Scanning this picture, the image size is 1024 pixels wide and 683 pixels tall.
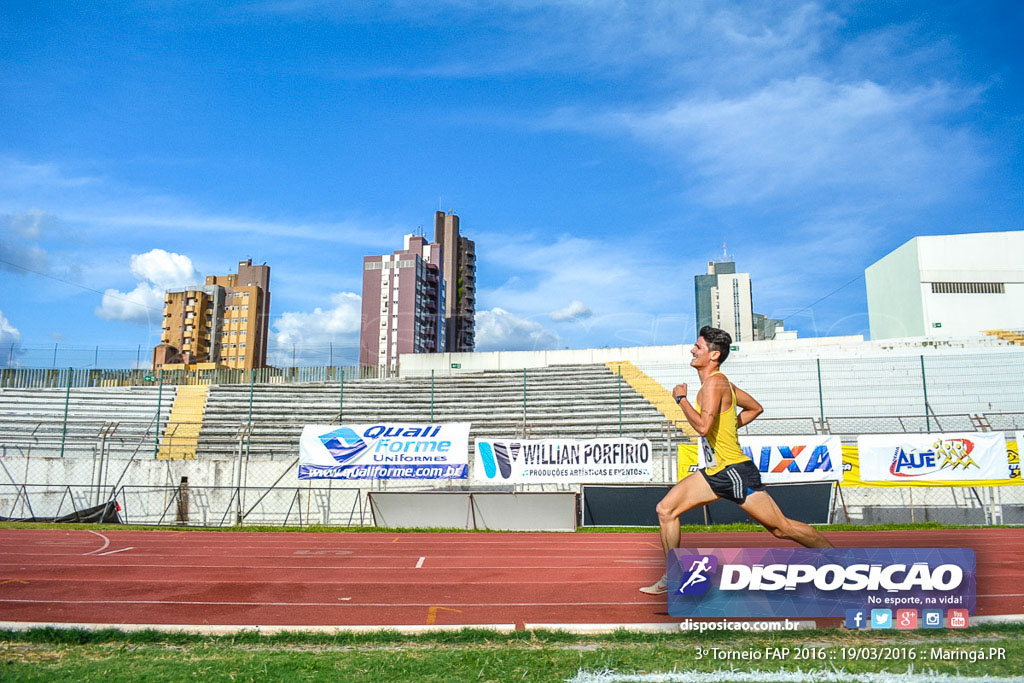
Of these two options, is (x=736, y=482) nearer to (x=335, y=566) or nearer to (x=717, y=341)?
(x=717, y=341)

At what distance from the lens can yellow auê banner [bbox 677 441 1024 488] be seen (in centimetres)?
1538

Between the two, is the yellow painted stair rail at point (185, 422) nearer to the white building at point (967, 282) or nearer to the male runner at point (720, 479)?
the male runner at point (720, 479)

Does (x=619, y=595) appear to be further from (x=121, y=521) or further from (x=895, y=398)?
(x=895, y=398)

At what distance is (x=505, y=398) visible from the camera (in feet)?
87.1

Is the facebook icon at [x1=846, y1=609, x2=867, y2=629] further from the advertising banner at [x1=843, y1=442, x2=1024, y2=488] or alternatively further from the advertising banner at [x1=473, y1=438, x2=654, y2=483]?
the advertising banner at [x1=843, y1=442, x2=1024, y2=488]

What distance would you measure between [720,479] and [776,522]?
0.45 metres

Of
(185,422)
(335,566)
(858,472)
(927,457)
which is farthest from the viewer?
(185,422)

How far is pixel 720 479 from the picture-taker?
507cm

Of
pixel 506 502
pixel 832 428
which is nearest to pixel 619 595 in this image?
pixel 506 502

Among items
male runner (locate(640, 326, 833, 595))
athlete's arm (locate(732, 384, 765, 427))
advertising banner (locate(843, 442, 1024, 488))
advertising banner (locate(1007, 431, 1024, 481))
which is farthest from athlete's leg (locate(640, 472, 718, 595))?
advertising banner (locate(1007, 431, 1024, 481))

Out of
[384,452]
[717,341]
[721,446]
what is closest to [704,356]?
[717,341]

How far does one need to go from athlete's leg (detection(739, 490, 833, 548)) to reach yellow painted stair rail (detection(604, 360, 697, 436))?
16.4 metres

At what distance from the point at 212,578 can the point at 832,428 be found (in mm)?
18768

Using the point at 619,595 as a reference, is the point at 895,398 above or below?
above
